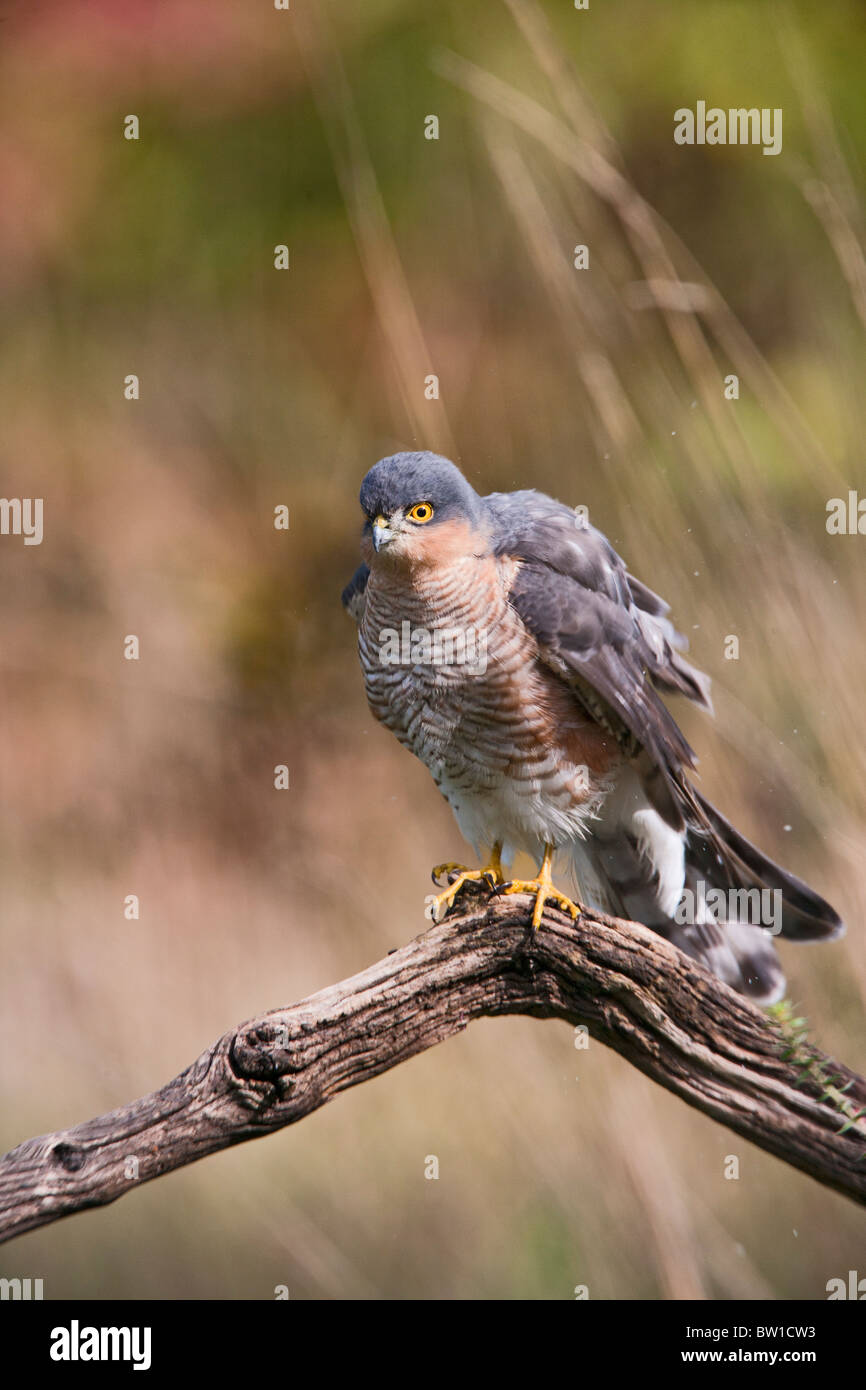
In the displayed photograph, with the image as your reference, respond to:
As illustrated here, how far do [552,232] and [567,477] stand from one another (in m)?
0.51

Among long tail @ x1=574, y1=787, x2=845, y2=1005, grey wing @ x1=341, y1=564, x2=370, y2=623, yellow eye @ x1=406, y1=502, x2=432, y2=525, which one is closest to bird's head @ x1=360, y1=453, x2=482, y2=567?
yellow eye @ x1=406, y1=502, x2=432, y2=525

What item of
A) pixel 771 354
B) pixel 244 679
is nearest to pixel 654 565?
pixel 771 354

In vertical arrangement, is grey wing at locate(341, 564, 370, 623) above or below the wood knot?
above

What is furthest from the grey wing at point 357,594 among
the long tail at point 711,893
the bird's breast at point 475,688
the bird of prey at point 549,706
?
the long tail at point 711,893

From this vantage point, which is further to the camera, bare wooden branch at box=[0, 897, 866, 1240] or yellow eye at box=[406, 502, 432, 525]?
yellow eye at box=[406, 502, 432, 525]

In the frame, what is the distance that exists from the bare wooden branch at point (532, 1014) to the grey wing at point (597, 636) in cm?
30

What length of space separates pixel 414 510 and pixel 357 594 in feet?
1.33

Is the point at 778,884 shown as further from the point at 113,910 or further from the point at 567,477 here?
the point at 113,910

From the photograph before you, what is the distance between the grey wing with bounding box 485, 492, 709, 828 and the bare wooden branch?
0.30 m

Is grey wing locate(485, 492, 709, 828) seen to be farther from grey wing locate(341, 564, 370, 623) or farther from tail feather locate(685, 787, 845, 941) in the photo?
grey wing locate(341, 564, 370, 623)

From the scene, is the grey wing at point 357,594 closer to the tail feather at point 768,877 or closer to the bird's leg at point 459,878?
the bird's leg at point 459,878

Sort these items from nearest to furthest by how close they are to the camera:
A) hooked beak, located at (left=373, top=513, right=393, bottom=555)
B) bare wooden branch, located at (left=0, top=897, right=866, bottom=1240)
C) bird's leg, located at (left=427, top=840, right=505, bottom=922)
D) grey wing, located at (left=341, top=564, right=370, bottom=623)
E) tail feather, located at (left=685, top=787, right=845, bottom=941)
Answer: bare wooden branch, located at (left=0, top=897, right=866, bottom=1240)
hooked beak, located at (left=373, top=513, right=393, bottom=555)
bird's leg, located at (left=427, top=840, right=505, bottom=922)
tail feather, located at (left=685, top=787, right=845, bottom=941)
grey wing, located at (left=341, top=564, right=370, bottom=623)

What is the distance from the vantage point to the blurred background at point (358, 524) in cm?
210

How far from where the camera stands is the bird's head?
1.65 m
